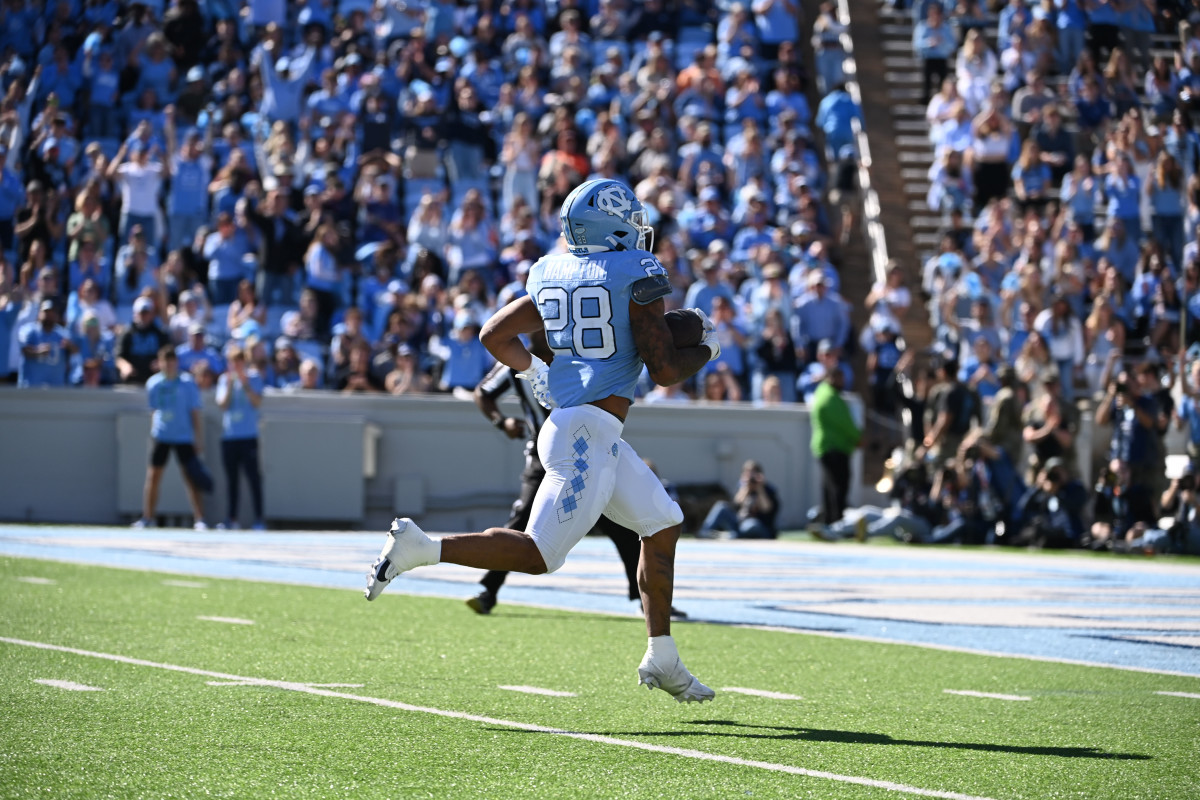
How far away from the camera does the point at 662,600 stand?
6.28 m

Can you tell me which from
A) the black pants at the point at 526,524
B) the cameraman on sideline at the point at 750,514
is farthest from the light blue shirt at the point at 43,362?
the black pants at the point at 526,524

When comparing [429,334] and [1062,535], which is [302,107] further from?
[1062,535]

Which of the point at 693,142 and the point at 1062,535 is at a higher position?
the point at 693,142

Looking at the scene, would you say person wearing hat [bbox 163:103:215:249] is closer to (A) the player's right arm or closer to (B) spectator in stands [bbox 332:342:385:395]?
(B) spectator in stands [bbox 332:342:385:395]

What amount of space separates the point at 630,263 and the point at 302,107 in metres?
18.3

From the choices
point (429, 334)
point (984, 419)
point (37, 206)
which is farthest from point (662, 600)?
point (37, 206)

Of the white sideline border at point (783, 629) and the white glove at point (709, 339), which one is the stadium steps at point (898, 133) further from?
the white glove at point (709, 339)

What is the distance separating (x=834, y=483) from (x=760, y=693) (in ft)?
38.6

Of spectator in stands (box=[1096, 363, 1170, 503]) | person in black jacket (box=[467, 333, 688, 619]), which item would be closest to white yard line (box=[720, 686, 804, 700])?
person in black jacket (box=[467, 333, 688, 619])

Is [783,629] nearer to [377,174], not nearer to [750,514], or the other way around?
[750,514]

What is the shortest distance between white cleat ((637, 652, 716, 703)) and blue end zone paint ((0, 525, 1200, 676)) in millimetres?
2940

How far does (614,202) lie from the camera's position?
6.38m

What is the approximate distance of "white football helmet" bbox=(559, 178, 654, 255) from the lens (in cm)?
637

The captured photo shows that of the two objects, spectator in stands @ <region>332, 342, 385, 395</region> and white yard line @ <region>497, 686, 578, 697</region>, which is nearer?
white yard line @ <region>497, 686, 578, 697</region>
